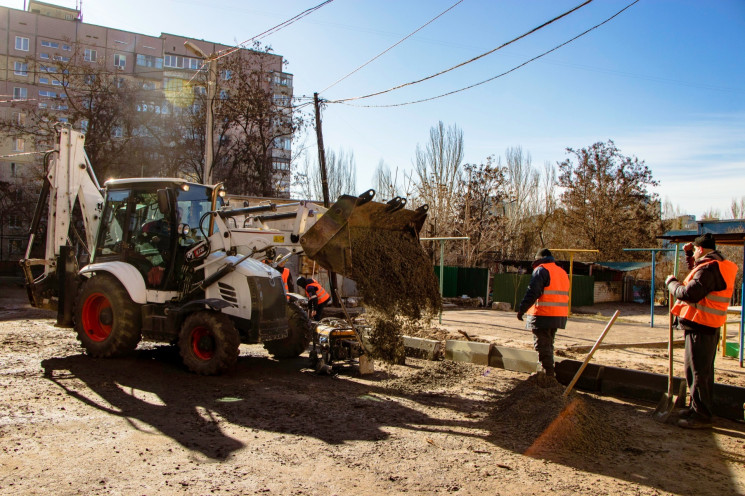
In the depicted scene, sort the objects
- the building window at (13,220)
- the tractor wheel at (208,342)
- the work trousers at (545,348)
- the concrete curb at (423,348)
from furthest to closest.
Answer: the building window at (13,220) < the concrete curb at (423,348) < the tractor wheel at (208,342) < the work trousers at (545,348)

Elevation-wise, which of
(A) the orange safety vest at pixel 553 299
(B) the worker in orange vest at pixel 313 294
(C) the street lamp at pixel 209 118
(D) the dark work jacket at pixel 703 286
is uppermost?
(C) the street lamp at pixel 209 118

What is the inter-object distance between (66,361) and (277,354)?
313 cm

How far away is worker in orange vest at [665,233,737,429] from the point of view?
18.1ft

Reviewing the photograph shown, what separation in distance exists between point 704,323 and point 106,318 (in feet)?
25.9

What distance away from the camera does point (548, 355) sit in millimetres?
6941

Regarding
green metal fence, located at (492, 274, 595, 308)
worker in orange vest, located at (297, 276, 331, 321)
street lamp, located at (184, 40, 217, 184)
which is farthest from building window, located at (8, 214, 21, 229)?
worker in orange vest, located at (297, 276, 331, 321)

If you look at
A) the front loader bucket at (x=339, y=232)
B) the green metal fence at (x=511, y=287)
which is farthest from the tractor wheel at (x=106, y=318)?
the green metal fence at (x=511, y=287)

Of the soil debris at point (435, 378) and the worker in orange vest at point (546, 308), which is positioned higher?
Answer: the worker in orange vest at point (546, 308)

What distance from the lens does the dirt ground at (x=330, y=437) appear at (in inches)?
157

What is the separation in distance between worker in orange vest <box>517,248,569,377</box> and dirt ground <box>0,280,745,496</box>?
2.30 ft

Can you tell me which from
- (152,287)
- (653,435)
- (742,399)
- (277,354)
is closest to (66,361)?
(152,287)

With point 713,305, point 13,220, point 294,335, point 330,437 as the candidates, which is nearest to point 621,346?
point 713,305

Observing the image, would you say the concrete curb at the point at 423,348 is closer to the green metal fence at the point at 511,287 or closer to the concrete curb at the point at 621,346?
the concrete curb at the point at 621,346

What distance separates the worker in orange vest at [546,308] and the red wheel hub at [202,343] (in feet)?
13.6
